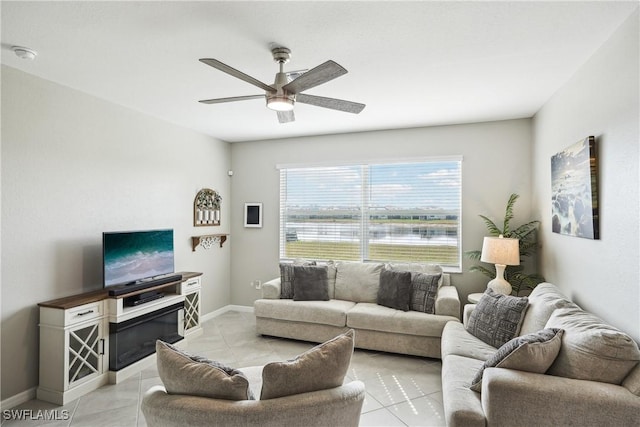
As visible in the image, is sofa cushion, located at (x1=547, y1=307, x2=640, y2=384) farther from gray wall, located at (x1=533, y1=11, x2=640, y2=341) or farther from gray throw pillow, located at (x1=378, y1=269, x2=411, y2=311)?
gray throw pillow, located at (x1=378, y1=269, x2=411, y2=311)

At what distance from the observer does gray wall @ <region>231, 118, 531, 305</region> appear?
4.21m

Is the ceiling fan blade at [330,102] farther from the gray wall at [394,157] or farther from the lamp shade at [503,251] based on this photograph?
the gray wall at [394,157]

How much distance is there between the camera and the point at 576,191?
266 cm

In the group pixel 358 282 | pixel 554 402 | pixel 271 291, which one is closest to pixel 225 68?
pixel 554 402

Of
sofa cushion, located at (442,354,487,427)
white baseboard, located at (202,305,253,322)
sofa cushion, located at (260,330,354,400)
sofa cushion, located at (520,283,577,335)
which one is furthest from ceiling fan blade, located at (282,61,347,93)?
white baseboard, located at (202,305,253,322)

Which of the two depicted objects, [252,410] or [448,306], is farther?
[448,306]

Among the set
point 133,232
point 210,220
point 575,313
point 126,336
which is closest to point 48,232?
point 133,232

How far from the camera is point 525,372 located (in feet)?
6.12

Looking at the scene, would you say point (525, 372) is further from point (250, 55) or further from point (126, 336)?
point (126, 336)

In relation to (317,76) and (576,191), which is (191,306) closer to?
(317,76)

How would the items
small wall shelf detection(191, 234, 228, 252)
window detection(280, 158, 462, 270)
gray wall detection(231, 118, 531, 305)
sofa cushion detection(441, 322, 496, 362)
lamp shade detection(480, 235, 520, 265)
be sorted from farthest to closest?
small wall shelf detection(191, 234, 228, 252), window detection(280, 158, 462, 270), gray wall detection(231, 118, 531, 305), lamp shade detection(480, 235, 520, 265), sofa cushion detection(441, 322, 496, 362)

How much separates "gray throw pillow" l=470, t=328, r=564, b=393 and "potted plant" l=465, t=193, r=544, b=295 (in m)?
2.07

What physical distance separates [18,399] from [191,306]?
1.75 metres

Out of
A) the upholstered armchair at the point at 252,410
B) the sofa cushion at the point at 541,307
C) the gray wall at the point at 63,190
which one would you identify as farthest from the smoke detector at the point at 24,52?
the sofa cushion at the point at 541,307
